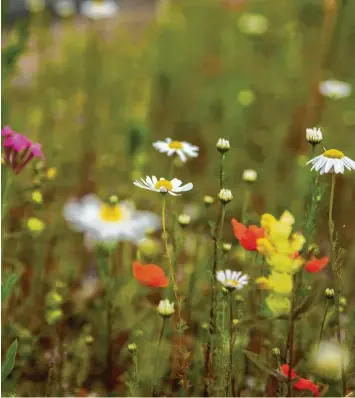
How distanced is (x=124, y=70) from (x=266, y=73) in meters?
0.55

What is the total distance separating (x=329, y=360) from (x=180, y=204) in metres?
0.98

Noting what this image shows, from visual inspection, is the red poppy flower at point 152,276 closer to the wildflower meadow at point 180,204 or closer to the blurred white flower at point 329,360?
the wildflower meadow at point 180,204

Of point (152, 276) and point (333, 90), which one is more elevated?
point (333, 90)

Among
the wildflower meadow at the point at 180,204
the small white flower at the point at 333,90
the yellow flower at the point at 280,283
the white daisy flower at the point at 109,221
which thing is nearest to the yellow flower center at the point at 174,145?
the wildflower meadow at the point at 180,204

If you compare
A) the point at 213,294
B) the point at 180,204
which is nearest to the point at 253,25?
the point at 180,204

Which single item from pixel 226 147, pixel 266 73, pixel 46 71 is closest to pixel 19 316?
pixel 226 147

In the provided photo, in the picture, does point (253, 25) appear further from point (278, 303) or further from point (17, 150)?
point (278, 303)

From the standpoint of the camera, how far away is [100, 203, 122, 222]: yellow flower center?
124 cm

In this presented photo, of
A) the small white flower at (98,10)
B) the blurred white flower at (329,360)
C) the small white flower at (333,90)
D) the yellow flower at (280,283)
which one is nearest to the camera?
the yellow flower at (280,283)

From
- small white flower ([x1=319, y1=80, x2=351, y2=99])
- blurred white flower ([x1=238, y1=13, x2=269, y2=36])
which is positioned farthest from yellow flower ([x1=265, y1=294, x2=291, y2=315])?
blurred white flower ([x1=238, y1=13, x2=269, y2=36])

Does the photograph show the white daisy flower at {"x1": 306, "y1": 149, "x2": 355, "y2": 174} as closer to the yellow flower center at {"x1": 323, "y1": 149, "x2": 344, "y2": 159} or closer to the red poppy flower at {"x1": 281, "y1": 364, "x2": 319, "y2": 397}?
the yellow flower center at {"x1": 323, "y1": 149, "x2": 344, "y2": 159}

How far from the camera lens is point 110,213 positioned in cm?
125

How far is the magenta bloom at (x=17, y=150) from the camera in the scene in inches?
48.2

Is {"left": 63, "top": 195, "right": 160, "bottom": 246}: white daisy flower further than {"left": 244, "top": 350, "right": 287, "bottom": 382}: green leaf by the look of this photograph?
Yes
